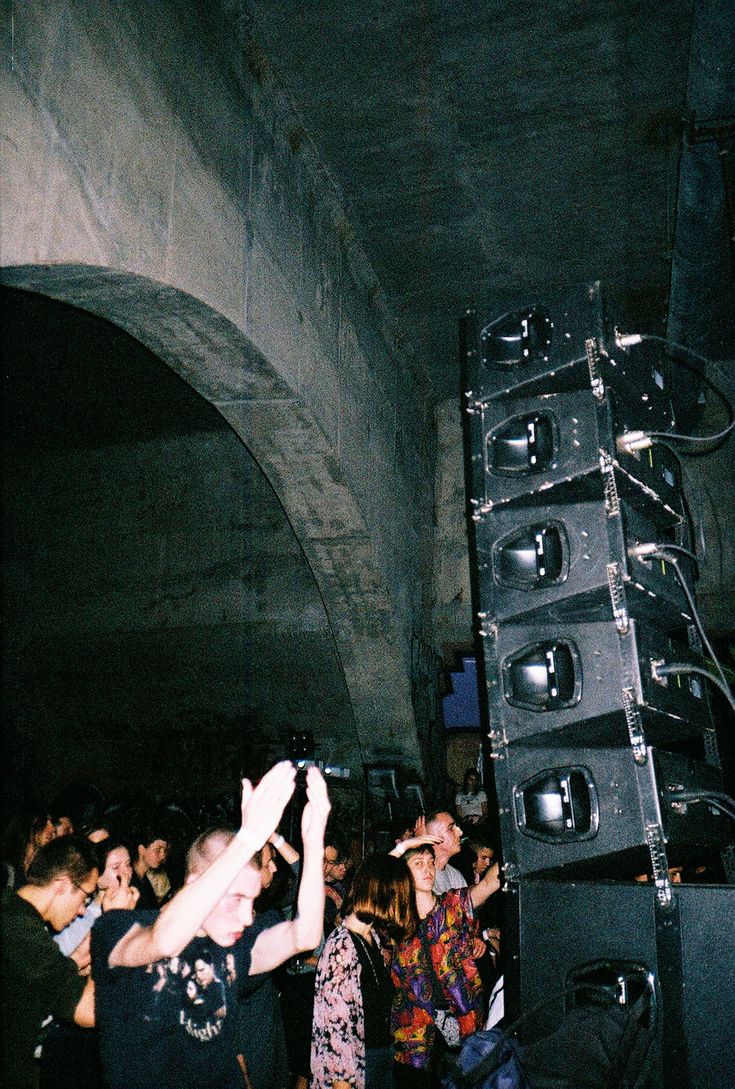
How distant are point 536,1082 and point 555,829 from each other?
34.8 inches

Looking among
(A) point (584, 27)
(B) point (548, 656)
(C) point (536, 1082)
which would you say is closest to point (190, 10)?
(A) point (584, 27)

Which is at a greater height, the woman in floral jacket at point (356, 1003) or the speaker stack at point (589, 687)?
the speaker stack at point (589, 687)

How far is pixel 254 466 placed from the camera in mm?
9508

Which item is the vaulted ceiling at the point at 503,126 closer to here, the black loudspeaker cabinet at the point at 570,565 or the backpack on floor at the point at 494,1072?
the black loudspeaker cabinet at the point at 570,565

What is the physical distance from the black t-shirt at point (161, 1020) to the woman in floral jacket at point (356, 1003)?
766 mm

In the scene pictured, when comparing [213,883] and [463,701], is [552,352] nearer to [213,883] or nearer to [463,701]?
[213,883]

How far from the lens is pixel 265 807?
6.93 ft

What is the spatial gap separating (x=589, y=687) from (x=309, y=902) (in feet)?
4.37

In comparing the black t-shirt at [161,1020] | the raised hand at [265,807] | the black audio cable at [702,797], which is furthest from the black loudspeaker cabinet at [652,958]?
the raised hand at [265,807]

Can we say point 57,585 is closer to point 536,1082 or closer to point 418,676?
point 418,676

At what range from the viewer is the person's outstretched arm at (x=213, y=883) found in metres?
2.02

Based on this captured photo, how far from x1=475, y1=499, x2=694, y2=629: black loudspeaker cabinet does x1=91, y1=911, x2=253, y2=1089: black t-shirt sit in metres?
1.82

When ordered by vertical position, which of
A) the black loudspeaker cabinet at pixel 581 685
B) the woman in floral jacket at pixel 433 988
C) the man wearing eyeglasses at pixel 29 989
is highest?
the black loudspeaker cabinet at pixel 581 685

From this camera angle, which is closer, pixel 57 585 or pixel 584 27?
pixel 584 27
